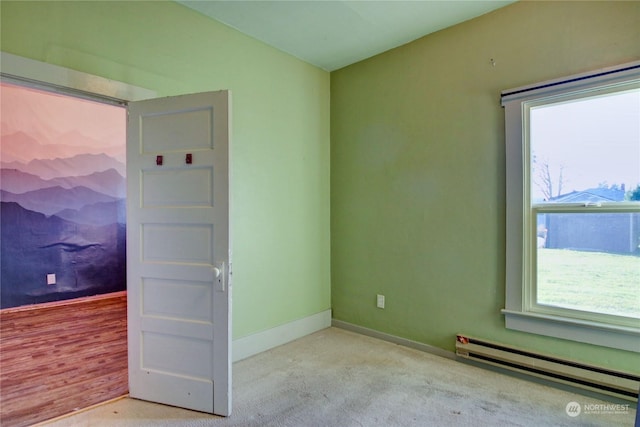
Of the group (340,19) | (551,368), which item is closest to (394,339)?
(551,368)

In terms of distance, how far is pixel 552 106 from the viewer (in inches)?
94.5

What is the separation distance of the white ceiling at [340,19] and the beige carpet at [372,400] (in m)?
2.81

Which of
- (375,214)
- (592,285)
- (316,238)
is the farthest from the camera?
(316,238)

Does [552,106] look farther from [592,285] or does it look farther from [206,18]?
[206,18]

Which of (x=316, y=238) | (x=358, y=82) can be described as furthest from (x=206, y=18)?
(x=316, y=238)

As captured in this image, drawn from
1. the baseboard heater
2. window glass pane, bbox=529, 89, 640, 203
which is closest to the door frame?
the baseboard heater

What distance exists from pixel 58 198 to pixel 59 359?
2.64 metres

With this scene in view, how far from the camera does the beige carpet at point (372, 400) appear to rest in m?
1.96

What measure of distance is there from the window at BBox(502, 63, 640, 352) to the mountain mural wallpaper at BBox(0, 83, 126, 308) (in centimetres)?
504

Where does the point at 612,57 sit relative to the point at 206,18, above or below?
below

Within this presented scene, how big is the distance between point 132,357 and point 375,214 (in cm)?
234

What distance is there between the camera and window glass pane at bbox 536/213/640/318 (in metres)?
2.14

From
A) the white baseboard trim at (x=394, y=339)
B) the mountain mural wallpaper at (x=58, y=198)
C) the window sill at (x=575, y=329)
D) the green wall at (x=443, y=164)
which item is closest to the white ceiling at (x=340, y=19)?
the green wall at (x=443, y=164)

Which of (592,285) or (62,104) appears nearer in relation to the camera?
(592,285)
